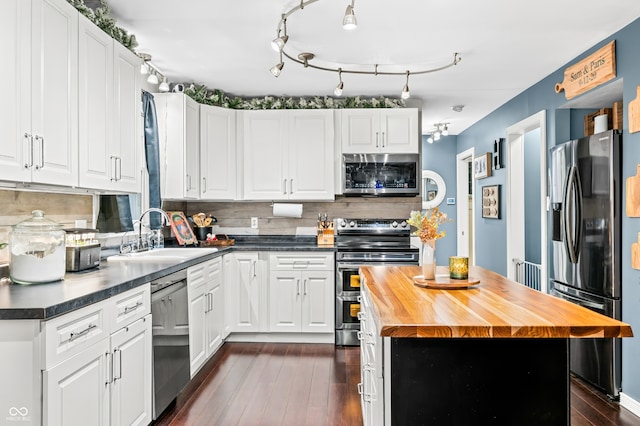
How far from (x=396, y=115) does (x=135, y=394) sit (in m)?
3.54

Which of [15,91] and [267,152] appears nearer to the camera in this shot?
[15,91]

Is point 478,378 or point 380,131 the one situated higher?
point 380,131

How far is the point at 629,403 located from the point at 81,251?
11.5ft

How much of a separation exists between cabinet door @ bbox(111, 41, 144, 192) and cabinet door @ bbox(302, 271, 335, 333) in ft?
6.26

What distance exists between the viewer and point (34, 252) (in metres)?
2.07

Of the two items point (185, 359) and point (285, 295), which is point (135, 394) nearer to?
point (185, 359)

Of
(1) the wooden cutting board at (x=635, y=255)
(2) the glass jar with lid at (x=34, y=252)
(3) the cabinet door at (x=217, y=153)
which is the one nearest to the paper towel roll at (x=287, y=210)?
(3) the cabinet door at (x=217, y=153)

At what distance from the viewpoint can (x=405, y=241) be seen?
4.79 meters

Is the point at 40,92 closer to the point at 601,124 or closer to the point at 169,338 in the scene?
the point at 169,338

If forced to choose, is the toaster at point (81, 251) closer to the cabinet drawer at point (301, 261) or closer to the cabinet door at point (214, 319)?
the cabinet door at point (214, 319)

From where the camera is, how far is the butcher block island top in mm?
1512

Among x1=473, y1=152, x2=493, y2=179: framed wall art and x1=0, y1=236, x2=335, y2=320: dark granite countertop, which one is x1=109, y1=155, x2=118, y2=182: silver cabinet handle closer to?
x1=0, y1=236, x2=335, y2=320: dark granite countertop

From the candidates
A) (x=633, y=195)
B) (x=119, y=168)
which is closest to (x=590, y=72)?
(x=633, y=195)

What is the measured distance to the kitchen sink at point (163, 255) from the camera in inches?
123
